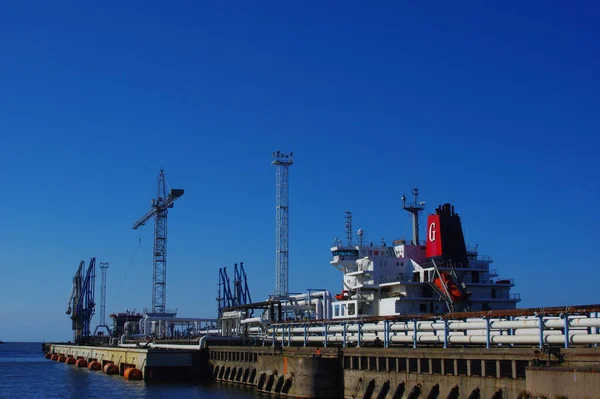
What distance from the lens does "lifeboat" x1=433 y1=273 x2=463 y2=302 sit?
199 feet

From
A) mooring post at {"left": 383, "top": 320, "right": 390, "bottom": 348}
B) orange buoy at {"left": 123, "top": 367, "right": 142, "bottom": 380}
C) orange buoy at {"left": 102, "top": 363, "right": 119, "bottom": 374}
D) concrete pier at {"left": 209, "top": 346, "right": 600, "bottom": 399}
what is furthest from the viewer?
orange buoy at {"left": 102, "top": 363, "right": 119, "bottom": 374}

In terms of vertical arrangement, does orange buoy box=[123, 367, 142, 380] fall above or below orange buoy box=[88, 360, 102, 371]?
above

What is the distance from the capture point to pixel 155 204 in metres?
146

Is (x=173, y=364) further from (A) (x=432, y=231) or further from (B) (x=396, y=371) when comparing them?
(B) (x=396, y=371)

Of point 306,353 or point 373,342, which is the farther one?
point 306,353

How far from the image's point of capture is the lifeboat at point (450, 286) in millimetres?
60531

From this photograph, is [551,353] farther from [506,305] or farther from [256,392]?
[506,305]

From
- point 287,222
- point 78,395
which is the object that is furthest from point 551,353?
point 287,222

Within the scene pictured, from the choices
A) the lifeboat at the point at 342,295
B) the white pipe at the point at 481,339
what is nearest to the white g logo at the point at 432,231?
the lifeboat at the point at 342,295

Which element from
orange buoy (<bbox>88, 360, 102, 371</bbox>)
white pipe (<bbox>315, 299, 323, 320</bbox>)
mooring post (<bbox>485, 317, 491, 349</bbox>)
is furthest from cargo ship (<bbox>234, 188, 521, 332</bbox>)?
orange buoy (<bbox>88, 360, 102, 371</bbox>)

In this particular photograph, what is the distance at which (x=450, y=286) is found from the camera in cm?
6097

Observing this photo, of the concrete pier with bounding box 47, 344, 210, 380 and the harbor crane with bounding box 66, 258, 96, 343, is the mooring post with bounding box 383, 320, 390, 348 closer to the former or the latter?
the concrete pier with bounding box 47, 344, 210, 380

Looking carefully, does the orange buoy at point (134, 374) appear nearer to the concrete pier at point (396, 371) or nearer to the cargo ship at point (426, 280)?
the concrete pier at point (396, 371)

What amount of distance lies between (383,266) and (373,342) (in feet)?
70.1
